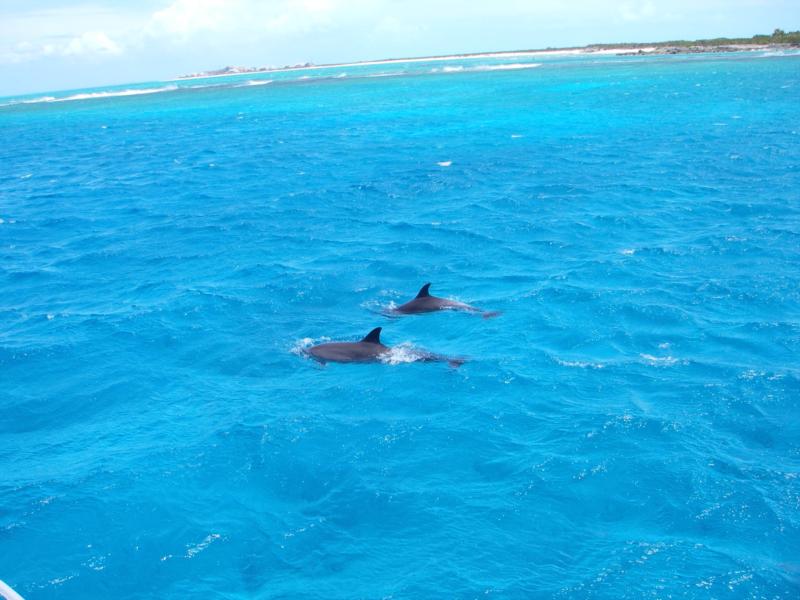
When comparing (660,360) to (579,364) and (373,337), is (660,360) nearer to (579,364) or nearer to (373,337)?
(579,364)

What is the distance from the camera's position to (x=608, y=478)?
12062 millimetres

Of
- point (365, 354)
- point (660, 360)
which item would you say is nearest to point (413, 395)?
point (365, 354)

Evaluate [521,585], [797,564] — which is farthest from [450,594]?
[797,564]

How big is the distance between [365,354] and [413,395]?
203 centimetres

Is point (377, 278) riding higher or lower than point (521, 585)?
higher

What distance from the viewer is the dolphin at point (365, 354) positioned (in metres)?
16.5

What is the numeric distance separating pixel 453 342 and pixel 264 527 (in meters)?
7.98

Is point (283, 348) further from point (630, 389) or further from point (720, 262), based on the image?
point (720, 262)

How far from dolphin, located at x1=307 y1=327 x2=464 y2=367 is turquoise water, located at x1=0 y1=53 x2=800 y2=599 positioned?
0.54 meters

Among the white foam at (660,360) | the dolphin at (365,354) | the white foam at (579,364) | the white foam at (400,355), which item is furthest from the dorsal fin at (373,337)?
the white foam at (660,360)

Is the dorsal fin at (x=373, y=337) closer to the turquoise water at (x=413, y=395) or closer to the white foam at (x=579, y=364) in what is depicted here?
the turquoise water at (x=413, y=395)

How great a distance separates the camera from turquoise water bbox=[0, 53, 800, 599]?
34.3 feet

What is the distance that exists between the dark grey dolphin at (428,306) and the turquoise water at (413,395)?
16.1 inches

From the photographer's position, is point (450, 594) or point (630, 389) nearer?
point (450, 594)
